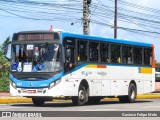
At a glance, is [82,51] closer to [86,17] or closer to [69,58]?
[69,58]

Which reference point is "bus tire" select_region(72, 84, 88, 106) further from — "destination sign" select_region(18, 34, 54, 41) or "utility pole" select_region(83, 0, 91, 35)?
"utility pole" select_region(83, 0, 91, 35)

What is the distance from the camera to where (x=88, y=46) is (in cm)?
2584

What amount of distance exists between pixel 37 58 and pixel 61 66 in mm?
1032

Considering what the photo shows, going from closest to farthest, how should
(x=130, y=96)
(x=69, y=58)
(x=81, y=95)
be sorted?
(x=69, y=58) < (x=81, y=95) < (x=130, y=96)

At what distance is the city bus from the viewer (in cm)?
2395

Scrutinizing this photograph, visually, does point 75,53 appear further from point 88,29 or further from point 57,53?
point 88,29

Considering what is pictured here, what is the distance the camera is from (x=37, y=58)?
79.0 feet

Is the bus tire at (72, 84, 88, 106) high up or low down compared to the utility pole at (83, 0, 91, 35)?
down

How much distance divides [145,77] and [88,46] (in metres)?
6.94

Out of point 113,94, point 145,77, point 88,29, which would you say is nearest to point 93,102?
point 113,94

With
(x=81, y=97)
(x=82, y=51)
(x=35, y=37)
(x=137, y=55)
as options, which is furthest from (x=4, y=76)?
(x=35, y=37)

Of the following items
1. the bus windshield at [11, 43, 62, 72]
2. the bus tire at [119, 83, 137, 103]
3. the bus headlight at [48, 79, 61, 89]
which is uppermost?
the bus windshield at [11, 43, 62, 72]

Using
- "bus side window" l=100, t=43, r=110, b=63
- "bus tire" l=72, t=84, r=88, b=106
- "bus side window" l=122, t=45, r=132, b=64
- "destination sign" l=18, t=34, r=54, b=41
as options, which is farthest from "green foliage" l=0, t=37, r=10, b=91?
"destination sign" l=18, t=34, r=54, b=41

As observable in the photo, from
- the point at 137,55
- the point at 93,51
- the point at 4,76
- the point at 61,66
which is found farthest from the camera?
the point at 4,76
